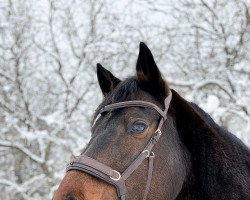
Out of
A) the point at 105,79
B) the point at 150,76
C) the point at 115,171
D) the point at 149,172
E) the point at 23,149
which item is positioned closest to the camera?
the point at 115,171

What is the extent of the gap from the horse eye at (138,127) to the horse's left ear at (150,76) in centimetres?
35

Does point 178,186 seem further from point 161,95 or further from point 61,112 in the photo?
point 61,112

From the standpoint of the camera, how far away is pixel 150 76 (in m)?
3.32

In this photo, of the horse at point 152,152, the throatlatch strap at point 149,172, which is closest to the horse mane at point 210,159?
the horse at point 152,152

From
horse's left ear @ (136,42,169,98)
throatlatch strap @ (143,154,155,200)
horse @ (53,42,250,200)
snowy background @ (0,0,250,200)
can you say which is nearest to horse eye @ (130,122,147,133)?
horse @ (53,42,250,200)

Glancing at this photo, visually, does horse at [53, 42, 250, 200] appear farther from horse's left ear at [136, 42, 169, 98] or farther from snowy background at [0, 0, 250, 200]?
snowy background at [0, 0, 250, 200]

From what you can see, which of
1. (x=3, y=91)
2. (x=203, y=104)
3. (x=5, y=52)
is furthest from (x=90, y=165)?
(x=5, y=52)

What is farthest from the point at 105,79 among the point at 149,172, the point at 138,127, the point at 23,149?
the point at 23,149

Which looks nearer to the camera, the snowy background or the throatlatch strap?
the throatlatch strap

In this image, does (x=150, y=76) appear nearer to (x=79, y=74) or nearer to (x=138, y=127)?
(x=138, y=127)

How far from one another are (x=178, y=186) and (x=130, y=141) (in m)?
0.54

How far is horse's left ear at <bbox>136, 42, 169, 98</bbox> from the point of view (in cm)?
328

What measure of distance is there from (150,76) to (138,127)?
1.43ft

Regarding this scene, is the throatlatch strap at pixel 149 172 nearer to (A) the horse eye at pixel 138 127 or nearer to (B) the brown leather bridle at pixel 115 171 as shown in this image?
(B) the brown leather bridle at pixel 115 171
